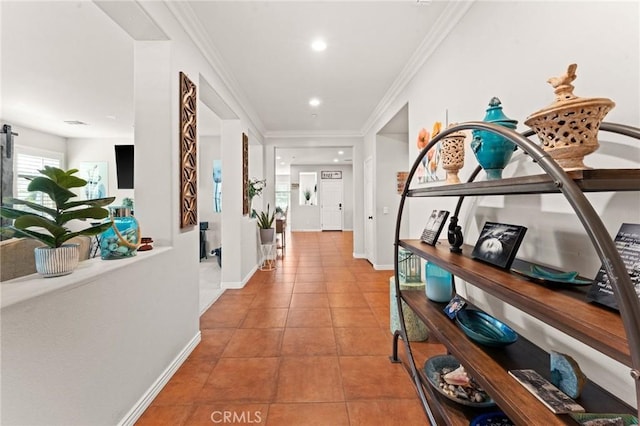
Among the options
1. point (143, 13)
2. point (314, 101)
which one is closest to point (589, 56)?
point (143, 13)

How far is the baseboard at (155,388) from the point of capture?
152cm

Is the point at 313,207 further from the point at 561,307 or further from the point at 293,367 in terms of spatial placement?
the point at 561,307

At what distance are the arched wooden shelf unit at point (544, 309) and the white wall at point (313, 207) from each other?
990 centimetres

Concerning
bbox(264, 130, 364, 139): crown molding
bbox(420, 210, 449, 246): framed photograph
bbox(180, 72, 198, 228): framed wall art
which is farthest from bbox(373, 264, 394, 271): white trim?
bbox(180, 72, 198, 228): framed wall art

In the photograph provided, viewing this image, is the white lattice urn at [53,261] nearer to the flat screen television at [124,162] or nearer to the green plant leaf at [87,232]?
the green plant leaf at [87,232]

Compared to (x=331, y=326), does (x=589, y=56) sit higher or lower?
higher

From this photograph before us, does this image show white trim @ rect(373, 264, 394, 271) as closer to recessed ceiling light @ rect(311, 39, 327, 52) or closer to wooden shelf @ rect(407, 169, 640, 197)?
recessed ceiling light @ rect(311, 39, 327, 52)

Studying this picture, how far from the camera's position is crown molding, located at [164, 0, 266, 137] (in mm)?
2018

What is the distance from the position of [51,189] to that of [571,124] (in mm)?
1913

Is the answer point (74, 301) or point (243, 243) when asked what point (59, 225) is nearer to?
point (74, 301)

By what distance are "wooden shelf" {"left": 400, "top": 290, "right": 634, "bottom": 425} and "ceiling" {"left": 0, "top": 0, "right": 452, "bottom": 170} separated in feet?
7.53

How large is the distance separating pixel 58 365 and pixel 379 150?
4767mm

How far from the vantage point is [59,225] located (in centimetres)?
122

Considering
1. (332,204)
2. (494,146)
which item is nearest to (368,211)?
(494,146)
